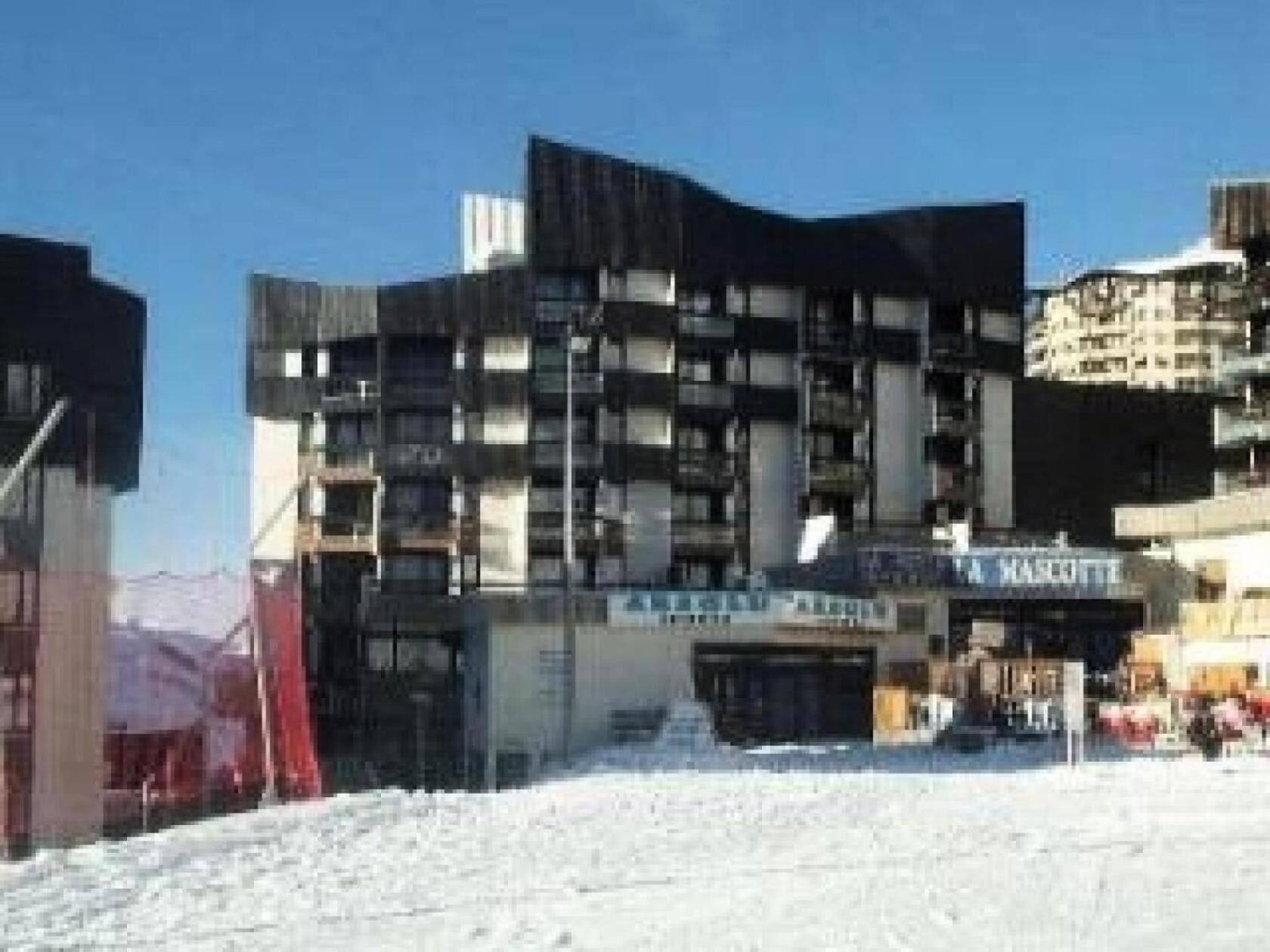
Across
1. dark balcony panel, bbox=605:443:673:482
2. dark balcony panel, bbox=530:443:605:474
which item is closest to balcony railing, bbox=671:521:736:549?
dark balcony panel, bbox=605:443:673:482

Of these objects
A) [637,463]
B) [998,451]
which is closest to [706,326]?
[637,463]

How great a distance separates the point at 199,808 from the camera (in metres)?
27.7

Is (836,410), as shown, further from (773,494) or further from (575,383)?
(575,383)

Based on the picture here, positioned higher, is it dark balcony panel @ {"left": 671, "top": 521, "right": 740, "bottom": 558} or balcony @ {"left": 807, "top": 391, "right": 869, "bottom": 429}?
balcony @ {"left": 807, "top": 391, "right": 869, "bottom": 429}

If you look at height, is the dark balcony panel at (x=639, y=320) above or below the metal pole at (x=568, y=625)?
above

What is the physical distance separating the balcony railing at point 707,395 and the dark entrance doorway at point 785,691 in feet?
74.5

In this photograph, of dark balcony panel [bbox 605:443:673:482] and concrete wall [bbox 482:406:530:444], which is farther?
concrete wall [bbox 482:406:530:444]

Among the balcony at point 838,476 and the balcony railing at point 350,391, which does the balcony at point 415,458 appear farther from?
the balcony at point 838,476

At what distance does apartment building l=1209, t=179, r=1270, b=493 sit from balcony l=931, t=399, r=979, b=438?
9851 mm

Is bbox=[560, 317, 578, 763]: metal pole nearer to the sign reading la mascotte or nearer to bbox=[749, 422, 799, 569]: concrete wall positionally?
the sign reading la mascotte

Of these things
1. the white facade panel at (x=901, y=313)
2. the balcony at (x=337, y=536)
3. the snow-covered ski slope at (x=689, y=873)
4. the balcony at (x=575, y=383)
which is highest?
the white facade panel at (x=901, y=313)

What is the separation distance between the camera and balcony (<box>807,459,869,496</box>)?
8131 cm

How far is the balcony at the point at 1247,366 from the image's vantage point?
262 ft

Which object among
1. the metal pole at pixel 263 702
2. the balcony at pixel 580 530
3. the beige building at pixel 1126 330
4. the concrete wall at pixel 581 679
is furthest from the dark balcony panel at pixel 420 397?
the beige building at pixel 1126 330
